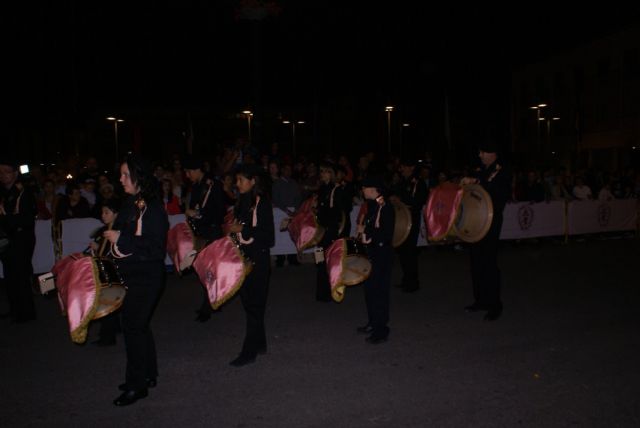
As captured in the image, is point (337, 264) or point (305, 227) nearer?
point (337, 264)

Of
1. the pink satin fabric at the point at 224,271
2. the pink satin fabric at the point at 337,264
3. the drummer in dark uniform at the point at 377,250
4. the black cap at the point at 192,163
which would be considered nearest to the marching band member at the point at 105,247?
the pink satin fabric at the point at 224,271

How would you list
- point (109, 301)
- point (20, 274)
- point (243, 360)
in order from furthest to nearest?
point (20, 274), point (243, 360), point (109, 301)

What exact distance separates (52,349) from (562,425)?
4945mm

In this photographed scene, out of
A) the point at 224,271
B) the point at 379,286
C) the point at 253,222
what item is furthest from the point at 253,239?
the point at 379,286

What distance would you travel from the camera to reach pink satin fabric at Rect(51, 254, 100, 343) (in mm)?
4988

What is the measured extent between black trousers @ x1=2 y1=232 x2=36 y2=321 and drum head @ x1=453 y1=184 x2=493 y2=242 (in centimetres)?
517

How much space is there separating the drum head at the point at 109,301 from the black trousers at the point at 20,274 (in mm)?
3011

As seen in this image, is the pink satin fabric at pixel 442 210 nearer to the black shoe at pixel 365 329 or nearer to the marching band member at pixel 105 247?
the black shoe at pixel 365 329

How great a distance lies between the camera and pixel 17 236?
7.46 metres

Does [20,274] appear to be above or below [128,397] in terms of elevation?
above

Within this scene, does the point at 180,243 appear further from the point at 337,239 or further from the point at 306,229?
the point at 337,239

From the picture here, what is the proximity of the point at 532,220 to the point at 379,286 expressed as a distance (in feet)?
28.2

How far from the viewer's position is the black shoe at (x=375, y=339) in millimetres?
6539

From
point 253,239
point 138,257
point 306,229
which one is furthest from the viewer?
point 306,229
